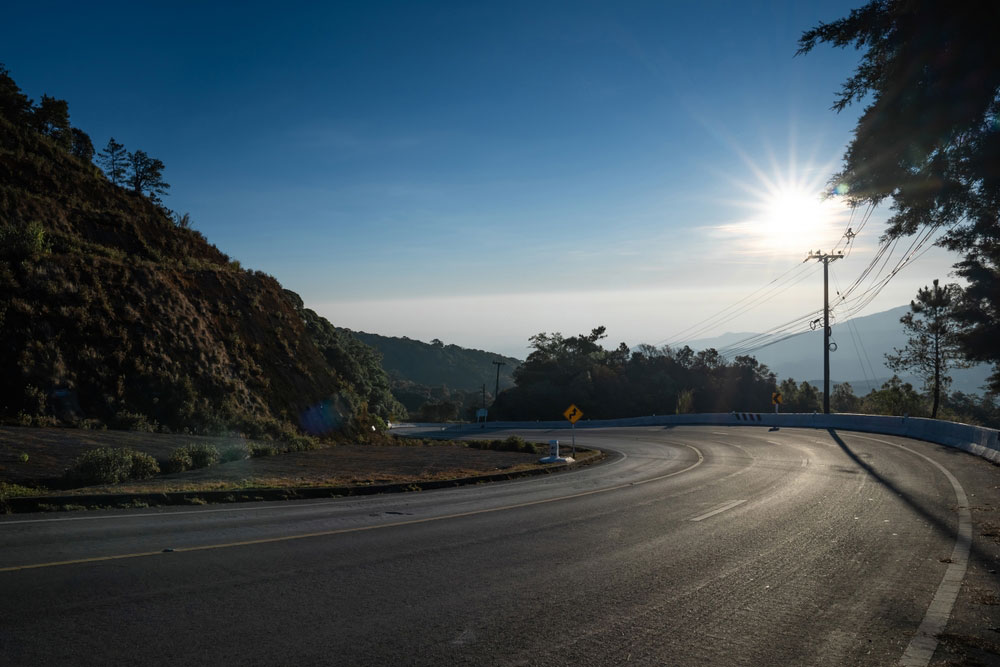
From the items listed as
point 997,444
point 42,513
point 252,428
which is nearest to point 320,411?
point 252,428

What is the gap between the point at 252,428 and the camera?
2145cm

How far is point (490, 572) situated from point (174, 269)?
76.5 ft

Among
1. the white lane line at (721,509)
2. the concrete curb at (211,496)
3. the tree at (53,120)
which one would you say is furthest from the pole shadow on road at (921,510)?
the tree at (53,120)

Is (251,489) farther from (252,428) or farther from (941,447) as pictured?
(941,447)

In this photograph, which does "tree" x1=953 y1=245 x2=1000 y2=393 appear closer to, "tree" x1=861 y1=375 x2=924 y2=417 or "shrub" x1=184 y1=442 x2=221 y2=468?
"tree" x1=861 y1=375 x2=924 y2=417

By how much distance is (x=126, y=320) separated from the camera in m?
20.6

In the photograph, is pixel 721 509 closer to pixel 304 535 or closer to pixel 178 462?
pixel 304 535

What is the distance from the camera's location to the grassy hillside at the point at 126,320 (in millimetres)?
17797

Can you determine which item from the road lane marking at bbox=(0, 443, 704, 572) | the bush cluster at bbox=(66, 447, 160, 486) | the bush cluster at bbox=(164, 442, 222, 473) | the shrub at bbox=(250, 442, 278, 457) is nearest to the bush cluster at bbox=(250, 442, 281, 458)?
the shrub at bbox=(250, 442, 278, 457)

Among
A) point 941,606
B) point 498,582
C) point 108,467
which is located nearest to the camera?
point 941,606

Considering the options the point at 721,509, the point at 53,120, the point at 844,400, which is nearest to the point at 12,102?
the point at 53,120

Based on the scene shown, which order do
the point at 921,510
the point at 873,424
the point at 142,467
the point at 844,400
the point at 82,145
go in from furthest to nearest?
the point at 844,400, the point at 82,145, the point at 873,424, the point at 142,467, the point at 921,510

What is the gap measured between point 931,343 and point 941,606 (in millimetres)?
55523

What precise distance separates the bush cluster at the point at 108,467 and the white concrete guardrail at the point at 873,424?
68.7 ft
